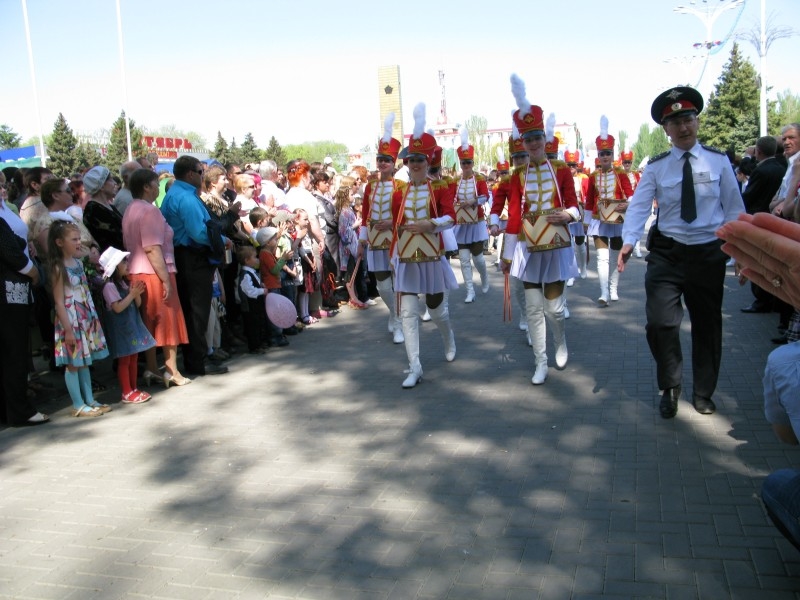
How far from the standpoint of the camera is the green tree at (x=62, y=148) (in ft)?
154

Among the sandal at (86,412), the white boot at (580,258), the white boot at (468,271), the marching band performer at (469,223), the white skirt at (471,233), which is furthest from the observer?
the white boot at (580,258)

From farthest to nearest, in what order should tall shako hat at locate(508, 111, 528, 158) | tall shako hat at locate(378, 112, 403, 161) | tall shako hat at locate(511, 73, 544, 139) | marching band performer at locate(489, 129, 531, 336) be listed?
tall shako hat at locate(378, 112, 403, 161)
tall shako hat at locate(508, 111, 528, 158)
marching band performer at locate(489, 129, 531, 336)
tall shako hat at locate(511, 73, 544, 139)

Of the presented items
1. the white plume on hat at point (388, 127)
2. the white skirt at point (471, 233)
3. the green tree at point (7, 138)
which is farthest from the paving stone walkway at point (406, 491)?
the green tree at point (7, 138)

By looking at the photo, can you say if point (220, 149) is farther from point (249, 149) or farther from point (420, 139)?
point (420, 139)

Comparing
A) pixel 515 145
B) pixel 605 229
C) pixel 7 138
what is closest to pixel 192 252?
pixel 515 145

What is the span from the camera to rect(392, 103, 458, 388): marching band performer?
7152 millimetres

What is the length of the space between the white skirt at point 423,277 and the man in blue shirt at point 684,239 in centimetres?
209

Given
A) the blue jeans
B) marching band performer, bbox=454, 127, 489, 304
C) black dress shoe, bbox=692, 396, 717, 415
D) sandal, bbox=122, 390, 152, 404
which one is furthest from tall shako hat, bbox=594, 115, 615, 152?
the blue jeans

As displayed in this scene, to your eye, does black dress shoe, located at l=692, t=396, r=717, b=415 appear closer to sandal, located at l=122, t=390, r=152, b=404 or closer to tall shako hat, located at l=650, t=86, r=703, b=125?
tall shako hat, located at l=650, t=86, r=703, b=125

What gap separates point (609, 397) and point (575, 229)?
6.39m

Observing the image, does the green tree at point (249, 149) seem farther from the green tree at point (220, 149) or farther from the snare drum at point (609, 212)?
the snare drum at point (609, 212)

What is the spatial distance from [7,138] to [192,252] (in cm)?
6923

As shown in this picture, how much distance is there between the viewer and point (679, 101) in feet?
17.9

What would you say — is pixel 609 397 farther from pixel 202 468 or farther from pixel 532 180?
pixel 202 468
